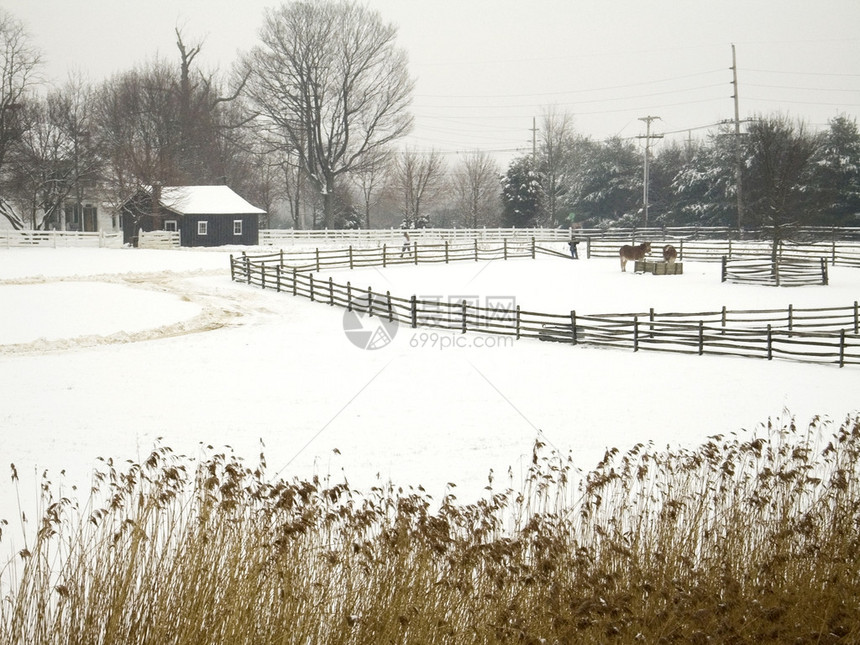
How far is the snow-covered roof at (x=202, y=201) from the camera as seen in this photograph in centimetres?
4862

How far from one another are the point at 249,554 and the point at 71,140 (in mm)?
55593

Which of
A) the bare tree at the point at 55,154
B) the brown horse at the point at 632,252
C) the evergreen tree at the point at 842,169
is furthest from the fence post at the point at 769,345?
the bare tree at the point at 55,154

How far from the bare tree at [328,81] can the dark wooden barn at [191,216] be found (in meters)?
10.2

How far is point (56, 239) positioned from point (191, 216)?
7752mm

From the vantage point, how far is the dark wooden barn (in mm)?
48781

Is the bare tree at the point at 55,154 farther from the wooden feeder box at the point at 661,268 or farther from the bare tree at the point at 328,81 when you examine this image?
the wooden feeder box at the point at 661,268

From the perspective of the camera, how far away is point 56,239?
45562 millimetres

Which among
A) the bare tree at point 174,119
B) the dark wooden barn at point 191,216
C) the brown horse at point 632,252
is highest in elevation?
the bare tree at point 174,119

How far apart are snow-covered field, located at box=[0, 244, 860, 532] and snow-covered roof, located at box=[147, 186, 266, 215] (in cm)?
2051

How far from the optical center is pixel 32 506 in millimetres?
9086

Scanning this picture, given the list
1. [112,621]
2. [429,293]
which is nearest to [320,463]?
[112,621]

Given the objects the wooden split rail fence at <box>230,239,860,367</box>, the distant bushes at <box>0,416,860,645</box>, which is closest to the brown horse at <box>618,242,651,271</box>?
the wooden split rail fence at <box>230,239,860,367</box>

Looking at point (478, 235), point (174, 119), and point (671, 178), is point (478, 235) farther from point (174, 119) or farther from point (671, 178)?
point (174, 119)

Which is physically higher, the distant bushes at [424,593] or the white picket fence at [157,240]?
the white picket fence at [157,240]
